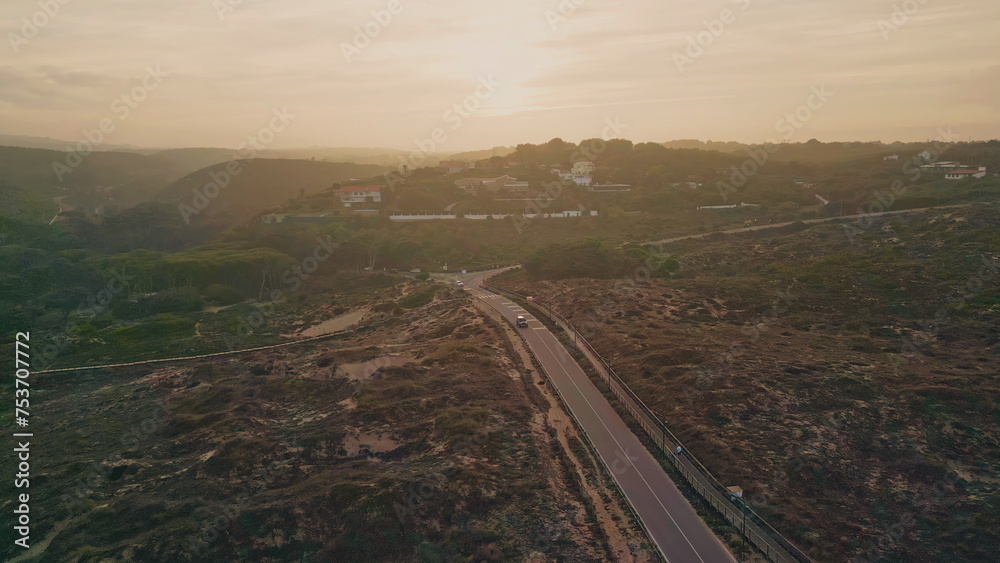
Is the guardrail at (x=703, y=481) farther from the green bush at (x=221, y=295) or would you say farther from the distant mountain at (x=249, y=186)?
the distant mountain at (x=249, y=186)

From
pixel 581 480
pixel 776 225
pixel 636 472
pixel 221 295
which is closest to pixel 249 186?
pixel 221 295

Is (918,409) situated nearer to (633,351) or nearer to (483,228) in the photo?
(633,351)

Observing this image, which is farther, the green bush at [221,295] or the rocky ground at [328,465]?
the green bush at [221,295]

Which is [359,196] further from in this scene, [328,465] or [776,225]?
[328,465]

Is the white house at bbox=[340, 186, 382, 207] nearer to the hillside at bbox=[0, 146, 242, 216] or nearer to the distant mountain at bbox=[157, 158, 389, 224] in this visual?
the distant mountain at bbox=[157, 158, 389, 224]

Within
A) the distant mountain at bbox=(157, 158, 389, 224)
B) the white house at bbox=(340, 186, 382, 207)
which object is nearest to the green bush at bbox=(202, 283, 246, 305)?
the white house at bbox=(340, 186, 382, 207)

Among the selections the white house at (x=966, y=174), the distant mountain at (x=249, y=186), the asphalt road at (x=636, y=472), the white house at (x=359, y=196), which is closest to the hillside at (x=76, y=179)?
the distant mountain at (x=249, y=186)

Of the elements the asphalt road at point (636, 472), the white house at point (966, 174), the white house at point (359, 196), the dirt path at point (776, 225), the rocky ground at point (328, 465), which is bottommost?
the rocky ground at point (328, 465)
